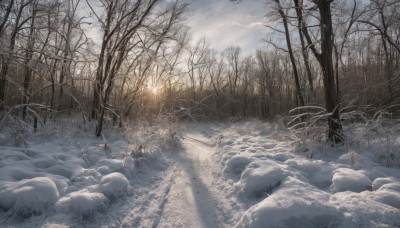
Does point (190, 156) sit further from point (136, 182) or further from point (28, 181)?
point (28, 181)

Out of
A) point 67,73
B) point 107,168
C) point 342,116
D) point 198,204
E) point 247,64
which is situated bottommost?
point 198,204

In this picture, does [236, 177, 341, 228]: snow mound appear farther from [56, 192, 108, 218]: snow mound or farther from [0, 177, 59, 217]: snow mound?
[0, 177, 59, 217]: snow mound

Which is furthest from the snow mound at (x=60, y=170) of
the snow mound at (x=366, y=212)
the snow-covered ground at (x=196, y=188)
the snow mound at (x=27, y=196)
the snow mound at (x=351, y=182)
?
the snow mound at (x=351, y=182)

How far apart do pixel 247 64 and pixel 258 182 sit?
42.5 meters

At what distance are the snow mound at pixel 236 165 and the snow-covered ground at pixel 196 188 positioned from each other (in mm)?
26

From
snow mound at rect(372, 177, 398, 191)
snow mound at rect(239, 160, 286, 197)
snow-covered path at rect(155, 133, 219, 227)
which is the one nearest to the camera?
snow-covered path at rect(155, 133, 219, 227)

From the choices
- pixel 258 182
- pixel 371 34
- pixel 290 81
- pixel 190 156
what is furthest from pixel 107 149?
pixel 290 81

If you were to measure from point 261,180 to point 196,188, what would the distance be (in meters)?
1.41

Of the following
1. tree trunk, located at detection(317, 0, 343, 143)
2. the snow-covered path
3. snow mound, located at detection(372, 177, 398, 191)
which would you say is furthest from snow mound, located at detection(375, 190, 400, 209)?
tree trunk, located at detection(317, 0, 343, 143)

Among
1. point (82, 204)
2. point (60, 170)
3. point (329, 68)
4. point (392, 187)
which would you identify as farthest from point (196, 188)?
point (329, 68)

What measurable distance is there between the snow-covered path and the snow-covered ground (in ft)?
0.06

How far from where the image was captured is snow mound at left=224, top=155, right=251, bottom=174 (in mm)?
6445

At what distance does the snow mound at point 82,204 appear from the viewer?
3.78 meters

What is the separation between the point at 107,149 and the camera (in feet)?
25.0
